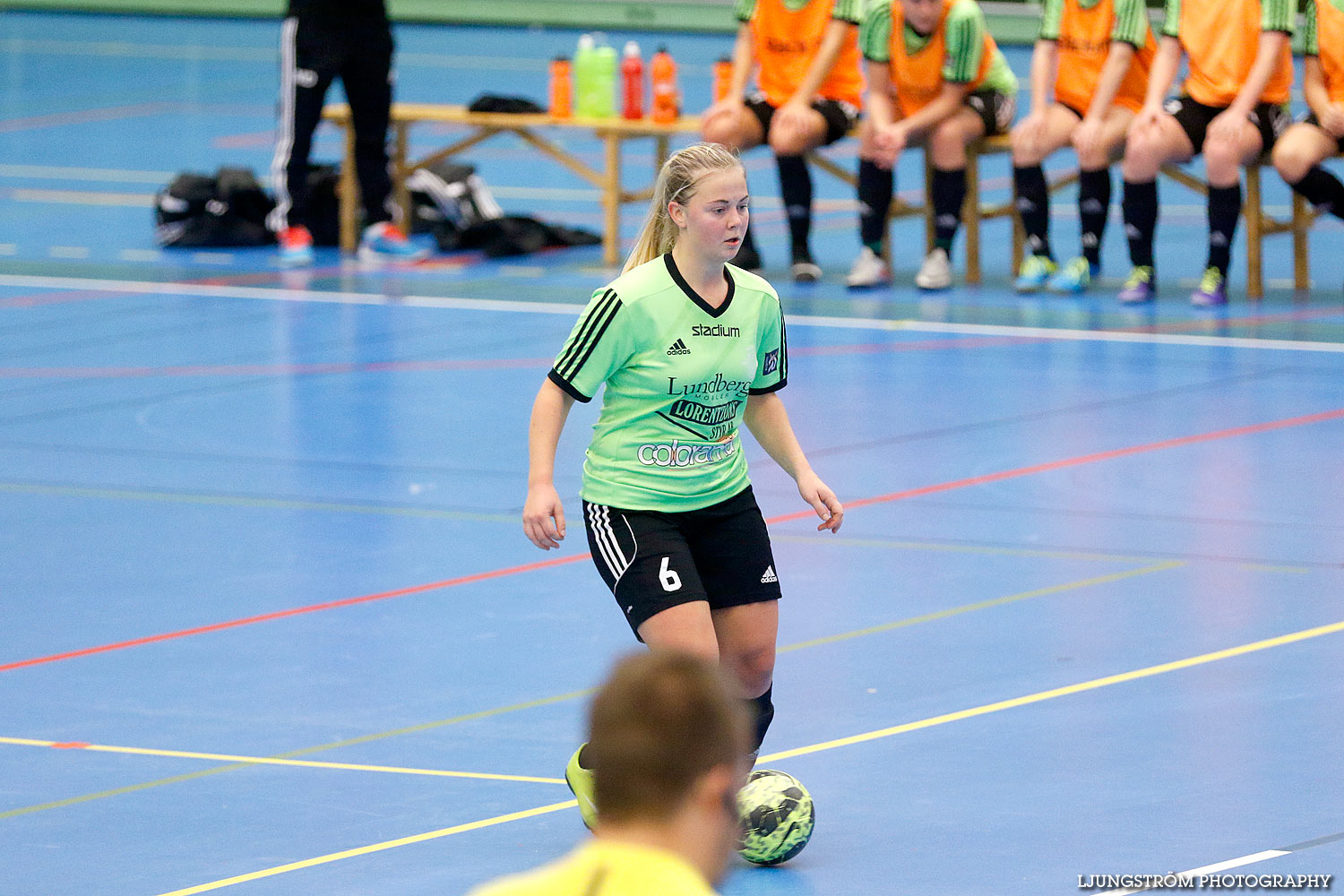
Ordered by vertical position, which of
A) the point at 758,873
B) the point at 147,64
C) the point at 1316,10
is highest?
the point at 1316,10

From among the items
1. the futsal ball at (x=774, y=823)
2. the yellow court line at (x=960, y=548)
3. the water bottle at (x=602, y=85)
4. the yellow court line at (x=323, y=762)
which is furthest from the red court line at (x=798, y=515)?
the water bottle at (x=602, y=85)

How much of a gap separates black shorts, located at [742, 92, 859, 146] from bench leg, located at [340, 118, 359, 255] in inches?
113

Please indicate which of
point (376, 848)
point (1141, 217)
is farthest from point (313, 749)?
point (1141, 217)

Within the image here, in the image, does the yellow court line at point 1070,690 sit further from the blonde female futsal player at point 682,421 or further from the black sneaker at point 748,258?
the black sneaker at point 748,258

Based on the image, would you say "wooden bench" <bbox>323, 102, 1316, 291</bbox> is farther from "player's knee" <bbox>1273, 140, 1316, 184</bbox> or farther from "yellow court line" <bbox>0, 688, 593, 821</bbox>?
"yellow court line" <bbox>0, 688, 593, 821</bbox>

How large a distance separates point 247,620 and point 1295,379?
5.50 metres

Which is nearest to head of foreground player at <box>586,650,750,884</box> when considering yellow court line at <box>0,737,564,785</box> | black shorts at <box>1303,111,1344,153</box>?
yellow court line at <box>0,737,564,785</box>

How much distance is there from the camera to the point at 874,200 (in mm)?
12719

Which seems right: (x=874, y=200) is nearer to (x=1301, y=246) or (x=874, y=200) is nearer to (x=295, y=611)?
(x=1301, y=246)

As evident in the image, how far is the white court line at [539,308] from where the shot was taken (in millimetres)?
10984

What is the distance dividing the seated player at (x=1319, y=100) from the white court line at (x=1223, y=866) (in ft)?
24.6

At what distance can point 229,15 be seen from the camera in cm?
3266

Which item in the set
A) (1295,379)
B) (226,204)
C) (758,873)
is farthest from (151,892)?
(226,204)

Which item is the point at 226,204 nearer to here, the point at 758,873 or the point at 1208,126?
the point at 1208,126
